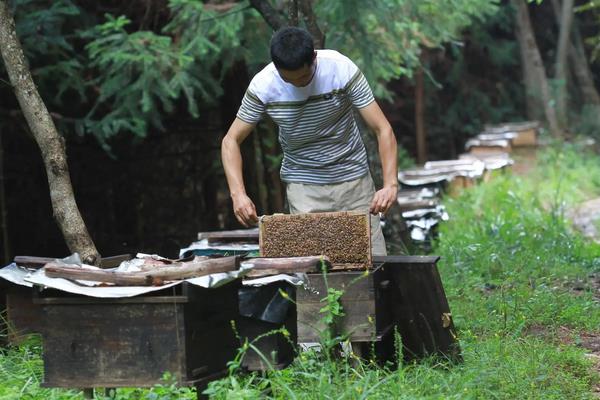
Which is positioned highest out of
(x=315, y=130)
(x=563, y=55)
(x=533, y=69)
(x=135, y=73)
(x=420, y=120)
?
(x=563, y=55)

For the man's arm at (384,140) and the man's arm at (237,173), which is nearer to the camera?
the man's arm at (237,173)

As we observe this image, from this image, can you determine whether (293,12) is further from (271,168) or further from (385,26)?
(271,168)

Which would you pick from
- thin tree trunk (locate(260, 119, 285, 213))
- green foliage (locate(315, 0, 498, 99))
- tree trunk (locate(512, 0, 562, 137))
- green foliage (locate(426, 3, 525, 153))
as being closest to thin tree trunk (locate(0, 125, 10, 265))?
thin tree trunk (locate(260, 119, 285, 213))

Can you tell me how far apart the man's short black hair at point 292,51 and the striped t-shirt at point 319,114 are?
37cm

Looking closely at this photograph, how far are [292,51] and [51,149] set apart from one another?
203 centimetres

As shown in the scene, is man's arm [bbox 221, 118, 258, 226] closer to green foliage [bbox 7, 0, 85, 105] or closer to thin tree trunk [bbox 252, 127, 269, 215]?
green foliage [bbox 7, 0, 85, 105]

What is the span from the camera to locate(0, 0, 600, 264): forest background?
10.3 m

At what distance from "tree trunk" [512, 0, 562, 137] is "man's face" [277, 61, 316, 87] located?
19694 millimetres

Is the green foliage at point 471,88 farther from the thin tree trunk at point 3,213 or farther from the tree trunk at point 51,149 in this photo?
the tree trunk at point 51,149

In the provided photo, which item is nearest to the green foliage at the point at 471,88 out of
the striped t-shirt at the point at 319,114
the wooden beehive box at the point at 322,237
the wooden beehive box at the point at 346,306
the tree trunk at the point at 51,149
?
the striped t-shirt at the point at 319,114

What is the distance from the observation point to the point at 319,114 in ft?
20.1

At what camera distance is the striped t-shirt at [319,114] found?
5996mm

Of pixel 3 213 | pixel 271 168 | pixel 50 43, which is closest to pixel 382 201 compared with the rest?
pixel 50 43

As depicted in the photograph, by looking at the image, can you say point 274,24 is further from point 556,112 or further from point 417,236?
point 556,112
